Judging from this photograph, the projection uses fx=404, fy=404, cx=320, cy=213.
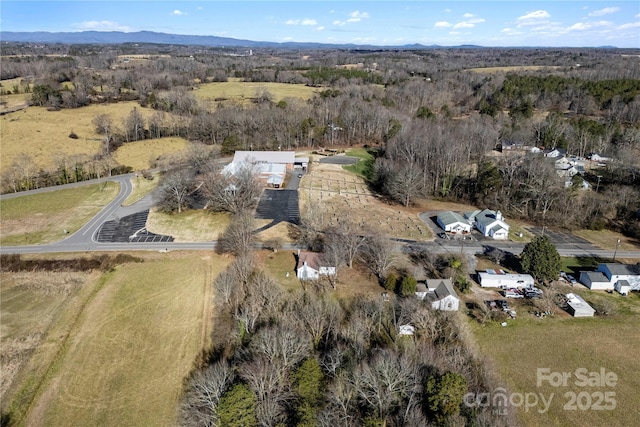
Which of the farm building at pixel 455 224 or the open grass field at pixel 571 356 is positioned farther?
the farm building at pixel 455 224

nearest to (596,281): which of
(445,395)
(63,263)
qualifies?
(445,395)

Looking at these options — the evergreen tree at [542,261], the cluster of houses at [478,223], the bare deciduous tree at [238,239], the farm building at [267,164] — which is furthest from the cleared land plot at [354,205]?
the evergreen tree at [542,261]

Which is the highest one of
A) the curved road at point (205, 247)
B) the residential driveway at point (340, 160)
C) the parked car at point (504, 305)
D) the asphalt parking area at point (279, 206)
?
the residential driveway at point (340, 160)

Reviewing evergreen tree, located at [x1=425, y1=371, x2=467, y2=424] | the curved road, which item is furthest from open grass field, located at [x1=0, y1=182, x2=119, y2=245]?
evergreen tree, located at [x1=425, y1=371, x2=467, y2=424]

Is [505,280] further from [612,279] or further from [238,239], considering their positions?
[238,239]

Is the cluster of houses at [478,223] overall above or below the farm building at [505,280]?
above

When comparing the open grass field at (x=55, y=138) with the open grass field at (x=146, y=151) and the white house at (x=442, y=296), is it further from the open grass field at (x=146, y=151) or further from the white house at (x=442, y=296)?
the white house at (x=442, y=296)

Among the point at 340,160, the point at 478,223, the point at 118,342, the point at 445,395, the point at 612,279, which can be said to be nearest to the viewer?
the point at 445,395
